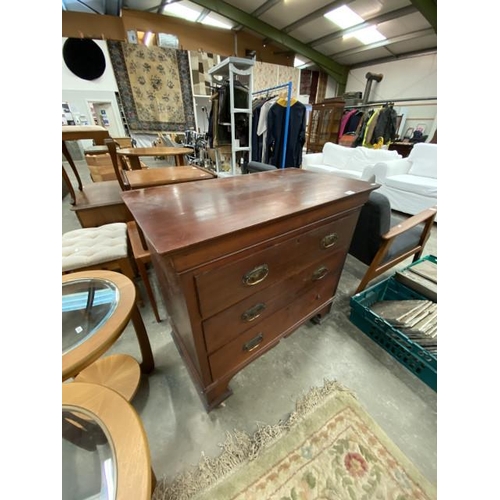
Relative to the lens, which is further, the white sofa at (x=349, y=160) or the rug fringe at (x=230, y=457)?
the white sofa at (x=349, y=160)

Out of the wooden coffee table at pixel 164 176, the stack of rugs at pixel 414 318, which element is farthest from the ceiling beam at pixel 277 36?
the stack of rugs at pixel 414 318

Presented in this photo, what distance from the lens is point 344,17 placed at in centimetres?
449

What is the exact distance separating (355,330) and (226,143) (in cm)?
307

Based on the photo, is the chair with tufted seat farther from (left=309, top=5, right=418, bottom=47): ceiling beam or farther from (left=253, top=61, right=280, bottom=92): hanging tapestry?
(left=253, top=61, right=280, bottom=92): hanging tapestry

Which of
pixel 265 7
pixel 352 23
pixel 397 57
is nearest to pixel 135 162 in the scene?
pixel 265 7

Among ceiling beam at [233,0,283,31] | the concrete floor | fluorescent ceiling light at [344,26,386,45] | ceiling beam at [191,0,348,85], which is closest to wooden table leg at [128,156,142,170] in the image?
the concrete floor

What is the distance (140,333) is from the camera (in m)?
1.04

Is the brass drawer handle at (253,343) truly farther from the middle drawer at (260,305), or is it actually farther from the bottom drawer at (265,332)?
the middle drawer at (260,305)

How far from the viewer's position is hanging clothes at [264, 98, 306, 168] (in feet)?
10.2

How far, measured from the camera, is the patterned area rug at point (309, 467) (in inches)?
30.4

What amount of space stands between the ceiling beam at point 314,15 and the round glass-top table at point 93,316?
5912 millimetres

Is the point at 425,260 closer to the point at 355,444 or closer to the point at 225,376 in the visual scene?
the point at 355,444

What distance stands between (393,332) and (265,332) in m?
0.73
